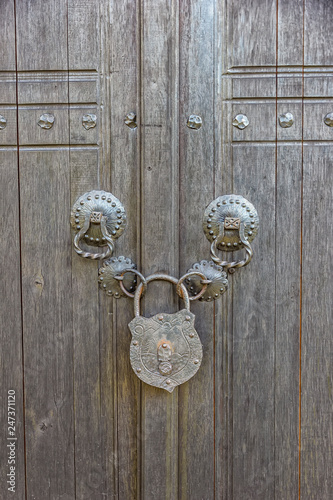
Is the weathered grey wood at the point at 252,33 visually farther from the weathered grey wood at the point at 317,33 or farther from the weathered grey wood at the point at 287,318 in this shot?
the weathered grey wood at the point at 287,318

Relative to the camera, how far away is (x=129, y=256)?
2.99 feet

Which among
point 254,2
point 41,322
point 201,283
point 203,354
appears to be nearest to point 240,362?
point 203,354

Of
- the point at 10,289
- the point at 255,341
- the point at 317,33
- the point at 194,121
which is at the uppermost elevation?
the point at 317,33

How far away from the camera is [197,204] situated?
35.3 inches

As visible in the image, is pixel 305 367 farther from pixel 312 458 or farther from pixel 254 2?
pixel 254 2

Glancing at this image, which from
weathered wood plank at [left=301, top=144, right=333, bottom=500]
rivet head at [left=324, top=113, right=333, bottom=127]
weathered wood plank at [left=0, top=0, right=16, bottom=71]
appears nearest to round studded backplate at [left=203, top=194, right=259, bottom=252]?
weathered wood plank at [left=301, top=144, right=333, bottom=500]

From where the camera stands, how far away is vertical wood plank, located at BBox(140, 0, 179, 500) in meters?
0.85

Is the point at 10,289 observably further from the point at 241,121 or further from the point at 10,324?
the point at 241,121

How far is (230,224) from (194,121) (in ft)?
0.72

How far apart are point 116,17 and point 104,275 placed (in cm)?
53

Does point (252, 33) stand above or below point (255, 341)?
above

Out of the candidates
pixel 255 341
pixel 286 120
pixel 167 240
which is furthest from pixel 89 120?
pixel 255 341

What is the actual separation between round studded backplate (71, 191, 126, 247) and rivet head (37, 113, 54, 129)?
0.53 ft

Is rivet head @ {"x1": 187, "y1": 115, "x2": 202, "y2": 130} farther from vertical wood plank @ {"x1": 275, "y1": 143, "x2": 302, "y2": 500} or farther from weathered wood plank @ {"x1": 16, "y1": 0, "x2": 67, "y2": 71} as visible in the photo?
weathered wood plank @ {"x1": 16, "y1": 0, "x2": 67, "y2": 71}
